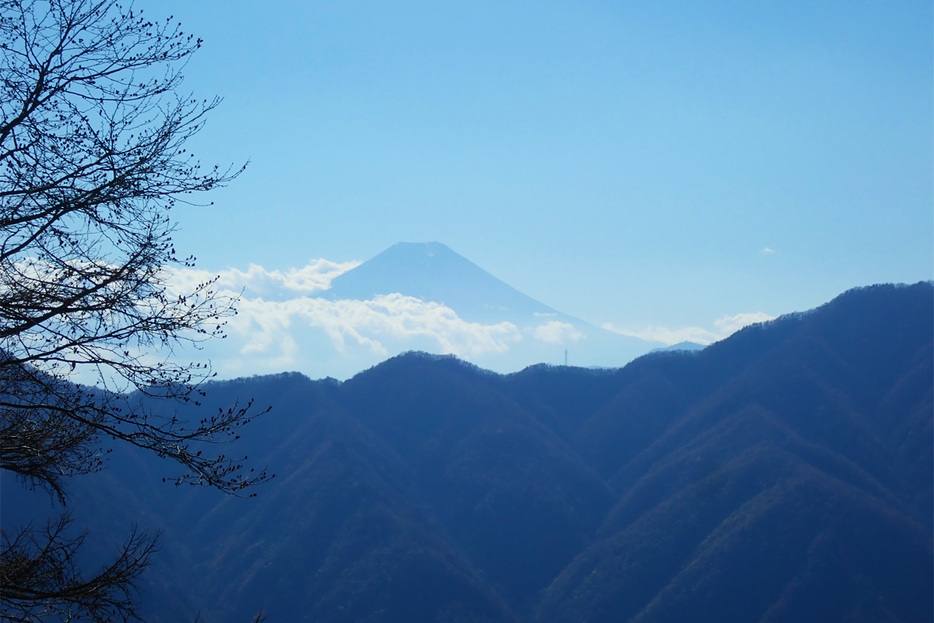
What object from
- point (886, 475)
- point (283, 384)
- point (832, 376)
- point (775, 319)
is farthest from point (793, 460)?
point (283, 384)

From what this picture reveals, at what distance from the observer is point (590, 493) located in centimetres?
5759

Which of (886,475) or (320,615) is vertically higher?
(886,475)

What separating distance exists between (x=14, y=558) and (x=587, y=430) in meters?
62.0

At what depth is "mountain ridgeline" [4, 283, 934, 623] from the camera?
43.8 m

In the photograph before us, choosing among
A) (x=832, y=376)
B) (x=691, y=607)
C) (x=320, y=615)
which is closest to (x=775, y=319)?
(x=832, y=376)

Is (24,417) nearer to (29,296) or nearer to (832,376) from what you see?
(29,296)

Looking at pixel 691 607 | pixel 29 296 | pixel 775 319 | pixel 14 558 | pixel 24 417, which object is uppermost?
pixel 775 319

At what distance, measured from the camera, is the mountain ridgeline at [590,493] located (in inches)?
1725

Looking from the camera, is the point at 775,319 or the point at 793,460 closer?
the point at 793,460

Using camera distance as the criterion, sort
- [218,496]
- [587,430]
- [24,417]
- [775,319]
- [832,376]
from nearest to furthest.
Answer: [24,417] → [218,496] → [832,376] → [587,430] → [775,319]

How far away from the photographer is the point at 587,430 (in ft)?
214

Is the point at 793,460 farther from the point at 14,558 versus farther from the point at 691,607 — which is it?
the point at 14,558

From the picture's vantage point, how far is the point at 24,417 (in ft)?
17.2

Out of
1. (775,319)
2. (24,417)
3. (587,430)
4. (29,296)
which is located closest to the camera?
(29,296)
